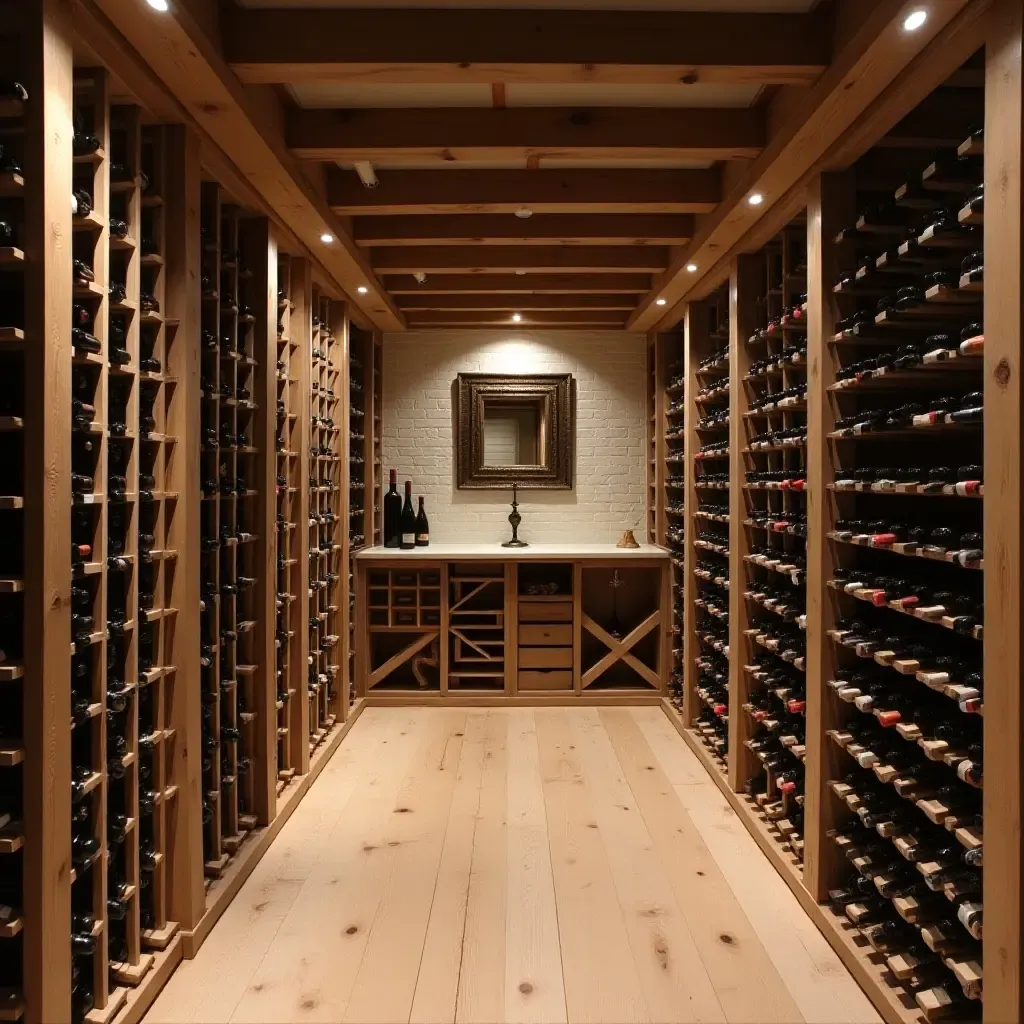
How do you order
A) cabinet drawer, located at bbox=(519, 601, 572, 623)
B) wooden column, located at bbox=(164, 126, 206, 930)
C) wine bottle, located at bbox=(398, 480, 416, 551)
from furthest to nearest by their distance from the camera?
1. wine bottle, located at bbox=(398, 480, 416, 551)
2. cabinet drawer, located at bbox=(519, 601, 572, 623)
3. wooden column, located at bbox=(164, 126, 206, 930)

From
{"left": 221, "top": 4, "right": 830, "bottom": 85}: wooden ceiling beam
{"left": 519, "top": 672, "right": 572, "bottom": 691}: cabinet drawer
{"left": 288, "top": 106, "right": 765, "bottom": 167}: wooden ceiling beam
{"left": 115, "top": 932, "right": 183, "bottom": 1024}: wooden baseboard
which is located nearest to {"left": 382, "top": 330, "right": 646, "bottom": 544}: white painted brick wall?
{"left": 519, "top": 672, "right": 572, "bottom": 691}: cabinet drawer

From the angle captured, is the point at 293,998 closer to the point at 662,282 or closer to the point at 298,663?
the point at 298,663

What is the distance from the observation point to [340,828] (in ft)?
10.5

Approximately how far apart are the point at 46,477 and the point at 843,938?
8.00ft

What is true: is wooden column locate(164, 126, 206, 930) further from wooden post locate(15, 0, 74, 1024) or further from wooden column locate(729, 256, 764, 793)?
wooden column locate(729, 256, 764, 793)

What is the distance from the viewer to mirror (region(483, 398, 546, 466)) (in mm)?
5633

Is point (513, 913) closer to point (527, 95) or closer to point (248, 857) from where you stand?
point (248, 857)

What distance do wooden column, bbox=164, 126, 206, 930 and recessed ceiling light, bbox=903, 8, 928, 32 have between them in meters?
1.88

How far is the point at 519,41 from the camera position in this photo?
207 cm

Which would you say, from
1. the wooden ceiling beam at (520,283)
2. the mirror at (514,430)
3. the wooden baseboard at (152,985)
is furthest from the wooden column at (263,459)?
the mirror at (514,430)

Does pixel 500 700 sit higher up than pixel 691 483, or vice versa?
pixel 691 483

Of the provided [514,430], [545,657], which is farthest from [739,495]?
[514,430]

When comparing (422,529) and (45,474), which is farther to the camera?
(422,529)

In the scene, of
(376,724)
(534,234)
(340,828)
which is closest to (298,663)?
(340,828)
